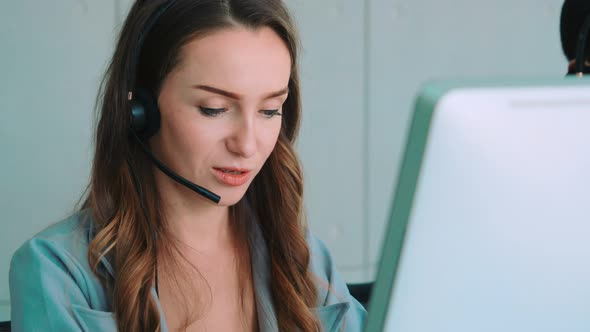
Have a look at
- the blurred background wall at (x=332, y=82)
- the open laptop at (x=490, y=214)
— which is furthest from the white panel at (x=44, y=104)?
the open laptop at (x=490, y=214)

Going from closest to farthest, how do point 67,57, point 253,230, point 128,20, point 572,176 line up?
1. point 572,176
2. point 128,20
3. point 253,230
4. point 67,57

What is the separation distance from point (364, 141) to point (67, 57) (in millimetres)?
1077

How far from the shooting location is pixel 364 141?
289 centimetres

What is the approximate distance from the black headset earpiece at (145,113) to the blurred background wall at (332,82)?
4.36 ft

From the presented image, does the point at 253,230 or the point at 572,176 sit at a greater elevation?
the point at 572,176

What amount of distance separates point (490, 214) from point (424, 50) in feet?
8.27

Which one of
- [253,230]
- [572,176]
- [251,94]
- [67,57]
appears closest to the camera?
[572,176]

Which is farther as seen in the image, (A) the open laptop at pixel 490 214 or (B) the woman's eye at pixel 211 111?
(B) the woman's eye at pixel 211 111

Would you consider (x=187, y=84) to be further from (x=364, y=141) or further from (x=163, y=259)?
(x=364, y=141)

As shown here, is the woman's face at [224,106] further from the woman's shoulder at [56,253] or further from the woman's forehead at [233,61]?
the woman's shoulder at [56,253]

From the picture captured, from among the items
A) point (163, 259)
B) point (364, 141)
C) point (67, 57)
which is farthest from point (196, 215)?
point (364, 141)

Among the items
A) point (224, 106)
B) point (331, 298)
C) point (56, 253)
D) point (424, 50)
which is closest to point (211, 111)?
point (224, 106)

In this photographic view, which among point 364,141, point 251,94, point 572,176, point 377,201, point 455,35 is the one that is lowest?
point 377,201

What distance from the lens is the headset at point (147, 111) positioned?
113 centimetres
